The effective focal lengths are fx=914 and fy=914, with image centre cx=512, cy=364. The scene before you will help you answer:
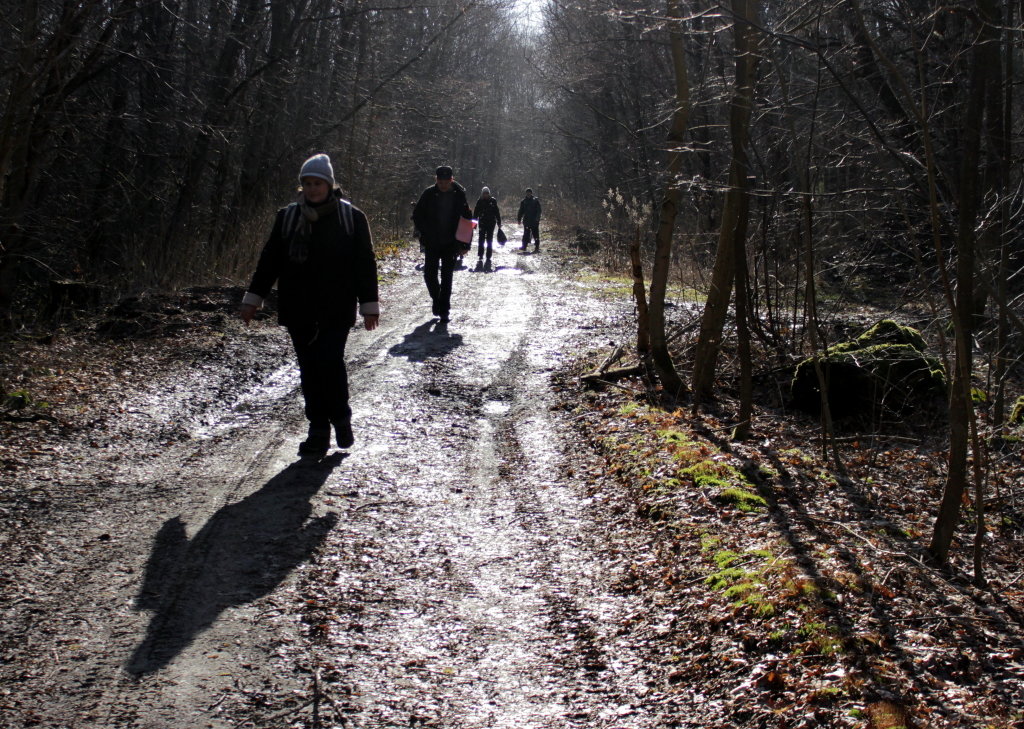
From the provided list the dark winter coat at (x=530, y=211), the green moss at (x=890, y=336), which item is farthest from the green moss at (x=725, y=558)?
the dark winter coat at (x=530, y=211)

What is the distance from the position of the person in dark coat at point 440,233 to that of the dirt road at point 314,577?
4.93 metres

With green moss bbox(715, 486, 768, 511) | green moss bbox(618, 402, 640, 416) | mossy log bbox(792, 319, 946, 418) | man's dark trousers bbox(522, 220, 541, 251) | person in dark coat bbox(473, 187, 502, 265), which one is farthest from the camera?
man's dark trousers bbox(522, 220, 541, 251)

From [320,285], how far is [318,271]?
0.10 metres

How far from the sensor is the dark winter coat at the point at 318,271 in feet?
22.0

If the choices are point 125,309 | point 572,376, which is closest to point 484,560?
point 572,376

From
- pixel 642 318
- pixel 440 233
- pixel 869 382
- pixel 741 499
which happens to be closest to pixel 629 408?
pixel 642 318

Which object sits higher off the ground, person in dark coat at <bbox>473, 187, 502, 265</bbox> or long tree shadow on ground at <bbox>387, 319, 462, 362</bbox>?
person in dark coat at <bbox>473, 187, 502, 265</bbox>

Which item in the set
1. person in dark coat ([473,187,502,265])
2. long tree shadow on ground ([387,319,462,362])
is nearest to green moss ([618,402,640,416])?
long tree shadow on ground ([387,319,462,362])

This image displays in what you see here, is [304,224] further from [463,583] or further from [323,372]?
[463,583]

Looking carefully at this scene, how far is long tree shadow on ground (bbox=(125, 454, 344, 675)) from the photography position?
4082 millimetres

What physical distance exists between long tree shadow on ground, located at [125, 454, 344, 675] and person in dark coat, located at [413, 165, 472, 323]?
7525mm

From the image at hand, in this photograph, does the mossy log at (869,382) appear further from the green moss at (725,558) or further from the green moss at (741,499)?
the green moss at (725,558)

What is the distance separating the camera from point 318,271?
671cm

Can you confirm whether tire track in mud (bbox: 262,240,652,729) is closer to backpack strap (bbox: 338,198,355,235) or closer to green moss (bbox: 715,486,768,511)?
green moss (bbox: 715,486,768,511)
